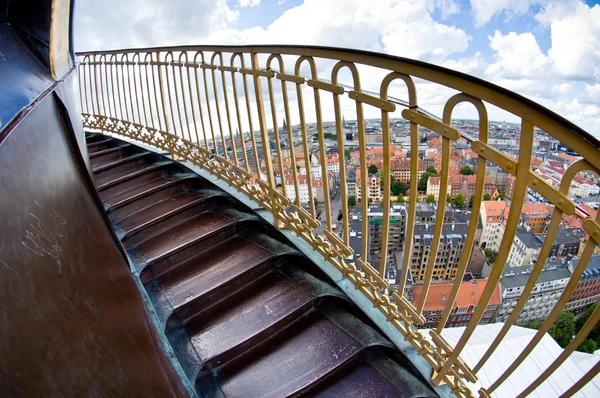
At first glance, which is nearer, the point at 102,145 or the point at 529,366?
the point at 529,366

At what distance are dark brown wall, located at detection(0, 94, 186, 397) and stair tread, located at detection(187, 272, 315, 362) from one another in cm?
92

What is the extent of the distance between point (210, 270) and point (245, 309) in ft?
1.60

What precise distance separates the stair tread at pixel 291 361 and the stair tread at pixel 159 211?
1.68 meters

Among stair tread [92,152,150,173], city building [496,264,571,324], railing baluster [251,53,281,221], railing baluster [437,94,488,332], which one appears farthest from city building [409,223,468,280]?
railing baluster [437,94,488,332]

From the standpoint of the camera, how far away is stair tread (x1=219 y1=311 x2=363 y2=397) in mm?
1885

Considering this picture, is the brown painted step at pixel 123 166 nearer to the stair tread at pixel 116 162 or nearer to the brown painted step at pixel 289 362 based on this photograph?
the stair tread at pixel 116 162

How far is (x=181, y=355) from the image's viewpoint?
198 centimetres

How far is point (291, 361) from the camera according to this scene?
203cm

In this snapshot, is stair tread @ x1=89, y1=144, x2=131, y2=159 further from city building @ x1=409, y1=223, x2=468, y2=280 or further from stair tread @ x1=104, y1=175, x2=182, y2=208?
city building @ x1=409, y1=223, x2=468, y2=280

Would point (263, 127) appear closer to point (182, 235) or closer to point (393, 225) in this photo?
point (182, 235)

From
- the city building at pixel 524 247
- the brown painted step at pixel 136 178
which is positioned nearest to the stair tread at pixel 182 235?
the brown painted step at pixel 136 178

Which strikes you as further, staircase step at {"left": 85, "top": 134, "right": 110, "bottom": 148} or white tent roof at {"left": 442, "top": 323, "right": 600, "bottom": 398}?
staircase step at {"left": 85, "top": 134, "right": 110, "bottom": 148}

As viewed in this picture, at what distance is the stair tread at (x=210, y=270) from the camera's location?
94.4 inches

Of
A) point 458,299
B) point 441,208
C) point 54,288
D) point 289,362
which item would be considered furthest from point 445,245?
point 54,288
